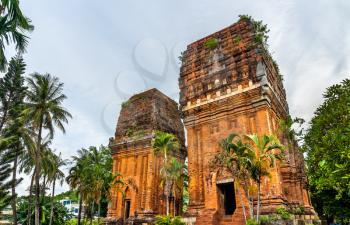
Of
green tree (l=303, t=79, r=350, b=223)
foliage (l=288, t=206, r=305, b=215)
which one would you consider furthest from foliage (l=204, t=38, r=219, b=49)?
foliage (l=288, t=206, r=305, b=215)

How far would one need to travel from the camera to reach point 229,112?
1498 centimetres

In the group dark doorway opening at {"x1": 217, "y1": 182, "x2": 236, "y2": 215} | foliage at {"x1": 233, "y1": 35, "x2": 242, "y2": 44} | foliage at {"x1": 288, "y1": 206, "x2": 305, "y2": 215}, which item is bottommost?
foliage at {"x1": 288, "y1": 206, "x2": 305, "y2": 215}

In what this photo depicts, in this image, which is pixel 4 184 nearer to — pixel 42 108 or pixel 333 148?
pixel 42 108

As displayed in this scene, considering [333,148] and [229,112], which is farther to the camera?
[229,112]

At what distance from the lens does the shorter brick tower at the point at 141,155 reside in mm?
19078

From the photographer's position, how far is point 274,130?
14.1 metres

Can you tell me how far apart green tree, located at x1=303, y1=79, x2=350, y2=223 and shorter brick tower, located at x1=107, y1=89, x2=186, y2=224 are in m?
10.4

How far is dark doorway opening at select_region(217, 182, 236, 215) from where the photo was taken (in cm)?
1385

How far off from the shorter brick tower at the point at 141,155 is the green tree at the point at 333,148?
10431 mm

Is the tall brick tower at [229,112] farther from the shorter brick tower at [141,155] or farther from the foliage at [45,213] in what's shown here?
the foliage at [45,213]

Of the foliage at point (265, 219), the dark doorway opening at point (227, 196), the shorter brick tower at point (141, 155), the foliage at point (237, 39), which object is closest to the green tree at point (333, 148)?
the foliage at point (265, 219)

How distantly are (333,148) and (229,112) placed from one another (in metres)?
5.51

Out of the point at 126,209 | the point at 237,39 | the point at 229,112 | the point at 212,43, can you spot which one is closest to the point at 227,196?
the point at 229,112

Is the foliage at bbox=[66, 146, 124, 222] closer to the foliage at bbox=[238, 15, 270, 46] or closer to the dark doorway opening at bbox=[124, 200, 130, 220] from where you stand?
the dark doorway opening at bbox=[124, 200, 130, 220]
